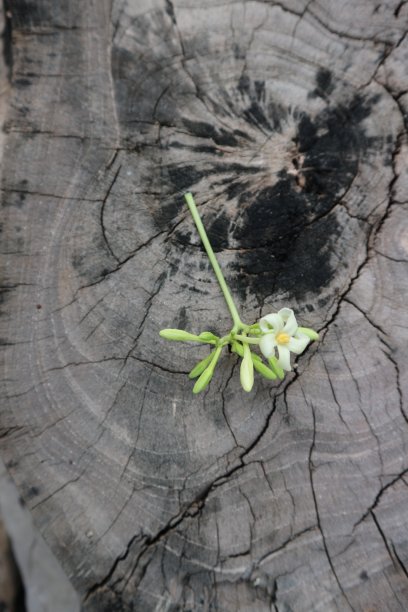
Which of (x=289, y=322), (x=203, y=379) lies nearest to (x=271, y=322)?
(x=289, y=322)

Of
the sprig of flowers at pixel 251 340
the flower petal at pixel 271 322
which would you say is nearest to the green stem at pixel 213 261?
the sprig of flowers at pixel 251 340

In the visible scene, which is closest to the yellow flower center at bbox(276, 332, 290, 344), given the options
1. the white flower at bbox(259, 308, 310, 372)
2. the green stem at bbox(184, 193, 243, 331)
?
the white flower at bbox(259, 308, 310, 372)

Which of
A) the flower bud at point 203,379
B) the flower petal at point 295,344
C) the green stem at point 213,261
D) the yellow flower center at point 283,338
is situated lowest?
the flower bud at point 203,379

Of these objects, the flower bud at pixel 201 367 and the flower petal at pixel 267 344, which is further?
the flower bud at pixel 201 367

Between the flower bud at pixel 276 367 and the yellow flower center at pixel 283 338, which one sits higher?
the yellow flower center at pixel 283 338

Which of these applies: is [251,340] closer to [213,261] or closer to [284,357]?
[284,357]

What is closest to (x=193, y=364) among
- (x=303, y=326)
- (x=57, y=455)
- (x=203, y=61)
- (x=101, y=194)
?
(x=303, y=326)

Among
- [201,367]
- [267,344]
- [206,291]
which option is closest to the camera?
[267,344]

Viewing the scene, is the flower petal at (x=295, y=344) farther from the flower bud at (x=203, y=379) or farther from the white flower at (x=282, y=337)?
the flower bud at (x=203, y=379)
